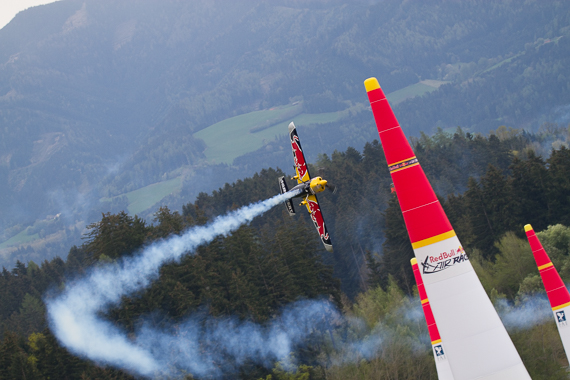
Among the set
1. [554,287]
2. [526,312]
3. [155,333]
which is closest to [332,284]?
[155,333]

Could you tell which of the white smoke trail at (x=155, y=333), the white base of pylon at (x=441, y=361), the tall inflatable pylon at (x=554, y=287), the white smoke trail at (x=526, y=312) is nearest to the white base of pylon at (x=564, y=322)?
the tall inflatable pylon at (x=554, y=287)

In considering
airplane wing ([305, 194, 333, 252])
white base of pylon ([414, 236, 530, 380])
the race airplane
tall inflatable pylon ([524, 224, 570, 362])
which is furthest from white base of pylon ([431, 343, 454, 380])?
airplane wing ([305, 194, 333, 252])

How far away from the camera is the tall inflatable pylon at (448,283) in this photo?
9656mm

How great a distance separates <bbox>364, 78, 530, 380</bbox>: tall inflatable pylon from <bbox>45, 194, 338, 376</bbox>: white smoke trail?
152 feet

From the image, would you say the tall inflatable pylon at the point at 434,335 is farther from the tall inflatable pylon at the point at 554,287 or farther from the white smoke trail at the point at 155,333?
the white smoke trail at the point at 155,333

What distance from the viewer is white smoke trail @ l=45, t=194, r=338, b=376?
58281 mm

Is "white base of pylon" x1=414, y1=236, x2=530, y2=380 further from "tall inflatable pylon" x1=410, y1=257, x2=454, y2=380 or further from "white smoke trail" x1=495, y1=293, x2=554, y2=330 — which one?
"white smoke trail" x1=495, y1=293, x2=554, y2=330

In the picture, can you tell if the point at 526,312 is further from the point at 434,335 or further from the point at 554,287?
the point at 554,287

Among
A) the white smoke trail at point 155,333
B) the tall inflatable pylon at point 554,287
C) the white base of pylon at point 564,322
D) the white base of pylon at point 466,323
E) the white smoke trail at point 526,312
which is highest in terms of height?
the white base of pylon at point 466,323

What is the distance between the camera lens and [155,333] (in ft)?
204

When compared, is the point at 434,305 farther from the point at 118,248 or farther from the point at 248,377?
the point at 118,248

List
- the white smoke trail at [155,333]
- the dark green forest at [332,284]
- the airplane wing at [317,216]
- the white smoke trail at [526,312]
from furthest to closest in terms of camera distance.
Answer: the white smoke trail at [155,333]
the dark green forest at [332,284]
the white smoke trail at [526,312]
the airplane wing at [317,216]

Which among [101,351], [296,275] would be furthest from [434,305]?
[296,275]

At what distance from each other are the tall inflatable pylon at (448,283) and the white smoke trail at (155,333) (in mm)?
46426
